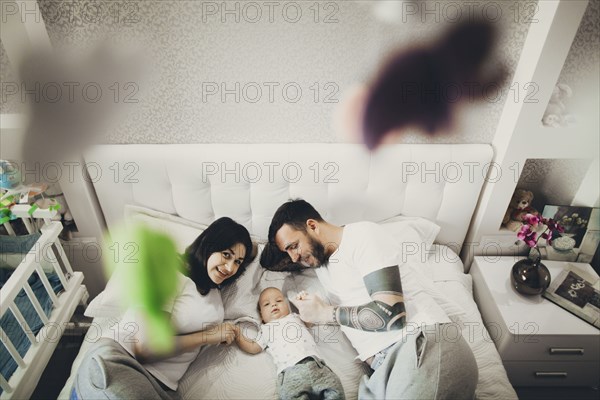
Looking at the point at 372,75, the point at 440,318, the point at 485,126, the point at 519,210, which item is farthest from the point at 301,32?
the point at 519,210

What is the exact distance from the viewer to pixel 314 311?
1502 mm

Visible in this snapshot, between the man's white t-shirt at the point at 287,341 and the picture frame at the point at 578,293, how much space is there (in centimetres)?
110

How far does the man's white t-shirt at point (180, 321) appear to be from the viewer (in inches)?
51.8

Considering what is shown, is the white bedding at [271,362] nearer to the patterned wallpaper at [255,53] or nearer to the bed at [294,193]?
the bed at [294,193]

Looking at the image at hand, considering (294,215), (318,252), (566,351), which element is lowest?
(566,351)

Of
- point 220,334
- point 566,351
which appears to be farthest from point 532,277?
point 220,334

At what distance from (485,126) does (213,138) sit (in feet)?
3.94

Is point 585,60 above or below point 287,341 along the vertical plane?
above

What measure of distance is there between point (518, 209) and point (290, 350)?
1.31 meters

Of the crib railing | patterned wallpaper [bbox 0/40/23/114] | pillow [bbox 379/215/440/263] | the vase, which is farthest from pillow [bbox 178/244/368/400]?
patterned wallpaper [bbox 0/40/23/114]

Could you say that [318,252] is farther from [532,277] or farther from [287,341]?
[532,277]

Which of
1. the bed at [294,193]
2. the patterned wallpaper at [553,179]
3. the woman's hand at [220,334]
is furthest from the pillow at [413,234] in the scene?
the woman's hand at [220,334]

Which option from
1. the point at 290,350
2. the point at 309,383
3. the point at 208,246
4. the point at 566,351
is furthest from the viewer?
the point at 566,351

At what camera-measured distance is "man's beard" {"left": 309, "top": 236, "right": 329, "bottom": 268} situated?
1.52m
